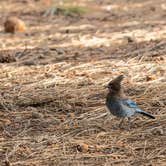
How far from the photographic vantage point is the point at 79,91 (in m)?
6.09

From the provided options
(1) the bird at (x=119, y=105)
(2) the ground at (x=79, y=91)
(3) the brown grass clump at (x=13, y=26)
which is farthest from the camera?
(3) the brown grass clump at (x=13, y=26)

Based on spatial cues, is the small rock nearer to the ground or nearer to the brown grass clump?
the ground

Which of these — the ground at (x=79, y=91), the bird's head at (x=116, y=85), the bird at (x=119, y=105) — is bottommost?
the ground at (x=79, y=91)

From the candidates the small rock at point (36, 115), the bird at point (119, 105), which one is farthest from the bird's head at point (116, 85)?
the small rock at point (36, 115)

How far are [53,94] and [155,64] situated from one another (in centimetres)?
152

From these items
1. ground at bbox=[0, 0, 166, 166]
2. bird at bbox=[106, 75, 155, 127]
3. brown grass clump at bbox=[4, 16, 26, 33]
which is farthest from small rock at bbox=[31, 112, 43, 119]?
brown grass clump at bbox=[4, 16, 26, 33]

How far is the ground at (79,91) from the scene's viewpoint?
15.0 ft

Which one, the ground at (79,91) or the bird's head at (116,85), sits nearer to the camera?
the ground at (79,91)

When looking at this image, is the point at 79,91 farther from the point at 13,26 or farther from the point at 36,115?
the point at 13,26

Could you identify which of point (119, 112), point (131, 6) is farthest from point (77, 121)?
point (131, 6)

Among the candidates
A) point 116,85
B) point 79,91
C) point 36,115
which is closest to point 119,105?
point 116,85

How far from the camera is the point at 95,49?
27.4 ft

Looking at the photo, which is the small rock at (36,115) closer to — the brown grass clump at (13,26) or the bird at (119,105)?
the bird at (119,105)

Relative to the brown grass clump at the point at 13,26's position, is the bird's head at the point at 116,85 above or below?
above
